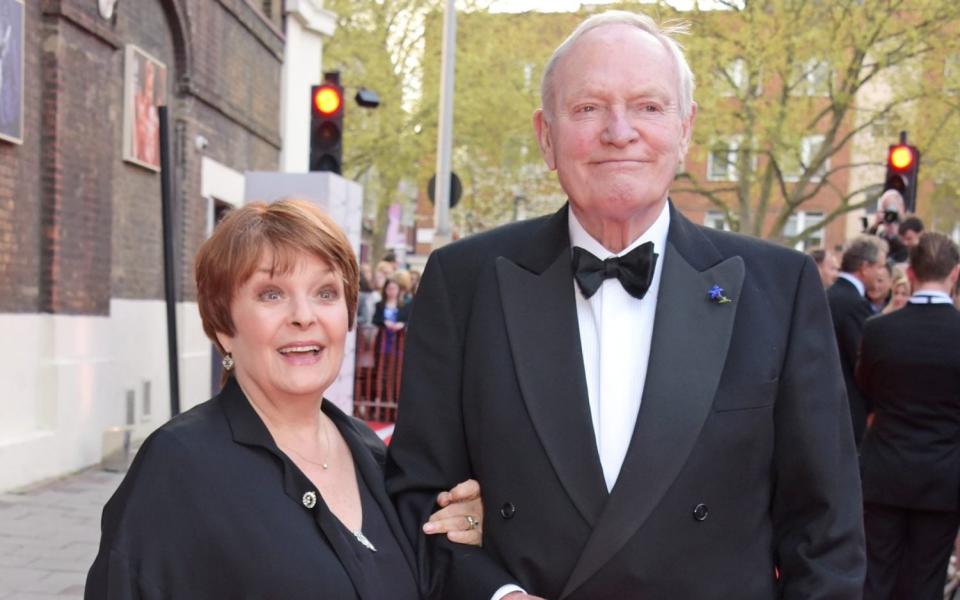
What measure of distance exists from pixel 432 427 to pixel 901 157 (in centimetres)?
997

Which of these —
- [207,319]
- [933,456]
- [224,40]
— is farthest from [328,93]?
[207,319]

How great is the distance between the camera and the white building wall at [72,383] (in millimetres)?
7910

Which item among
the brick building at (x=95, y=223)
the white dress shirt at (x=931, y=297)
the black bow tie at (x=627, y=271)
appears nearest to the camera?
the black bow tie at (x=627, y=271)

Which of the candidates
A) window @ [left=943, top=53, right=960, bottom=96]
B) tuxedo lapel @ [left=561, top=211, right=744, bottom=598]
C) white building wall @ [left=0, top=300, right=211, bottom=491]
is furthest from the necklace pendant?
window @ [left=943, top=53, right=960, bottom=96]

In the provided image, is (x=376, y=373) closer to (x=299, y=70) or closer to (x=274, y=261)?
(x=299, y=70)

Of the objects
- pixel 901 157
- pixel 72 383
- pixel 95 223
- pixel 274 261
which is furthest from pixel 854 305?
pixel 95 223

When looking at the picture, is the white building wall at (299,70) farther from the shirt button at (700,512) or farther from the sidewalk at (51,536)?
the shirt button at (700,512)

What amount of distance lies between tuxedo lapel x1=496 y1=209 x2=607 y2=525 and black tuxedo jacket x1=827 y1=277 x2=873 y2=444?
4536 millimetres

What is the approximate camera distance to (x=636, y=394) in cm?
239

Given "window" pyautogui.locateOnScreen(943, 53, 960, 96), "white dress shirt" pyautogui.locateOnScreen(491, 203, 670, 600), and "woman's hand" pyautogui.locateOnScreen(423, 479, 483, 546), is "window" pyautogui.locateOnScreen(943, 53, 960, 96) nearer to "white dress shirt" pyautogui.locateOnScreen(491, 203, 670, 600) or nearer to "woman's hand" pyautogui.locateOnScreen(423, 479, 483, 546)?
"white dress shirt" pyautogui.locateOnScreen(491, 203, 670, 600)

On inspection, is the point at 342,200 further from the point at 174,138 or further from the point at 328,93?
the point at 174,138

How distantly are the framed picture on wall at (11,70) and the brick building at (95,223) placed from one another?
0.13m

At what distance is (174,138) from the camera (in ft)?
37.7

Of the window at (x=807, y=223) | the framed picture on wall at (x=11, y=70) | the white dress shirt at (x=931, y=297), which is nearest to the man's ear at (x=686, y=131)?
the white dress shirt at (x=931, y=297)
